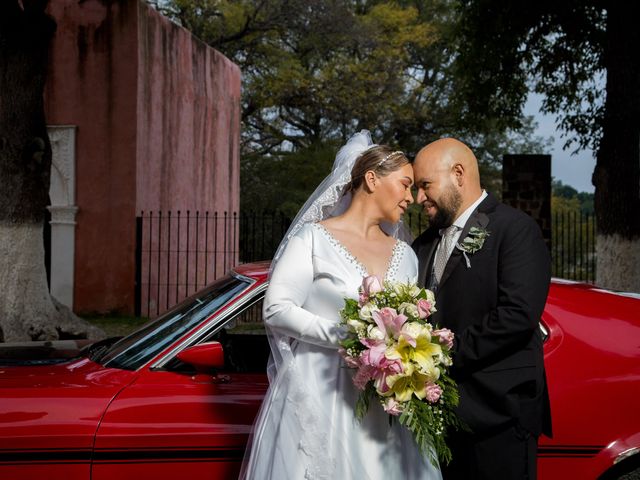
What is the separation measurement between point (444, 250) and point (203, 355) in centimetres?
107

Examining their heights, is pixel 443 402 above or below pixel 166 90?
below

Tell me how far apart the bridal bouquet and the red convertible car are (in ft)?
2.44

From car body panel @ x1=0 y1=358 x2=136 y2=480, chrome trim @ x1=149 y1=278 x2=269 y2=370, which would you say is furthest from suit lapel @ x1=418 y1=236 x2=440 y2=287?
car body panel @ x1=0 y1=358 x2=136 y2=480

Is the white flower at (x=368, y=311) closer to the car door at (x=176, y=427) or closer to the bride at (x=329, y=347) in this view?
the bride at (x=329, y=347)

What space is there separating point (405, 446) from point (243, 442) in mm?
688

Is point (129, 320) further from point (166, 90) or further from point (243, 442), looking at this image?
point (243, 442)

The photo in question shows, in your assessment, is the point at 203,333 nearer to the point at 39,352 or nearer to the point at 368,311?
the point at 368,311

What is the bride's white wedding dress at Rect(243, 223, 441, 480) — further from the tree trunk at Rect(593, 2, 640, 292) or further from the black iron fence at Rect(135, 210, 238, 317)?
the black iron fence at Rect(135, 210, 238, 317)

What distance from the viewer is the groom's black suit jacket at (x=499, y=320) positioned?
8.57 feet

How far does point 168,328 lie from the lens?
11.6ft

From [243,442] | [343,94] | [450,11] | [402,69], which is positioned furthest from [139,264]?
Answer: [450,11]

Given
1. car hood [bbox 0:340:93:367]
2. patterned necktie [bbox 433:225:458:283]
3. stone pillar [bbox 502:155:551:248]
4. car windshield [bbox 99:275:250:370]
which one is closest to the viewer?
patterned necktie [bbox 433:225:458:283]

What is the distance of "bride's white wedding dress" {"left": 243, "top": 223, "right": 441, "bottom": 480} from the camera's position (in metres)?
2.70

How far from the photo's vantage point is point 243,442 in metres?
3.07
